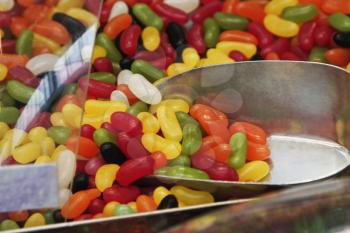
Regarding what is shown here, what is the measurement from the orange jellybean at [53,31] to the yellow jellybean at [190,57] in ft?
0.66

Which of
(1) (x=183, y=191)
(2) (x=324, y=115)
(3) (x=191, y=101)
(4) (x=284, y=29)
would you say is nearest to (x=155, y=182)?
(1) (x=183, y=191)

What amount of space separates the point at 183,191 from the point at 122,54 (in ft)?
1.25

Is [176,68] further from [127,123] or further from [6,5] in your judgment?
[6,5]

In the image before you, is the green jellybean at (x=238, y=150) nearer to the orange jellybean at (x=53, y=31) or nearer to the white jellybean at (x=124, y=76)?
the white jellybean at (x=124, y=76)

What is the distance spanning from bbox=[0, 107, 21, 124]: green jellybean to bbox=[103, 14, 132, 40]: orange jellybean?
29cm

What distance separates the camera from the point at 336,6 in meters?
1.20

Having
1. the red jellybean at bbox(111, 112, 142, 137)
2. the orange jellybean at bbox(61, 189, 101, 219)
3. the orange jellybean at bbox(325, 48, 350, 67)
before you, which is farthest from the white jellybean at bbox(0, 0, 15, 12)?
the orange jellybean at bbox(325, 48, 350, 67)

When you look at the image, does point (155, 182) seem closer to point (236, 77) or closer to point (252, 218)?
point (236, 77)

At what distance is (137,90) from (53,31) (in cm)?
22

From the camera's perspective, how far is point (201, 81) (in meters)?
1.09

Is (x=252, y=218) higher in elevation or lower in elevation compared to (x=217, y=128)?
higher

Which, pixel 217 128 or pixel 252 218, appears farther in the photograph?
pixel 217 128

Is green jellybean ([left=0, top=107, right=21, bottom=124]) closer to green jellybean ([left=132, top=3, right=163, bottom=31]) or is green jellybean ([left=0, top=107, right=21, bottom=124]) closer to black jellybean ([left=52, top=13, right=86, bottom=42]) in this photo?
black jellybean ([left=52, top=13, right=86, bottom=42])

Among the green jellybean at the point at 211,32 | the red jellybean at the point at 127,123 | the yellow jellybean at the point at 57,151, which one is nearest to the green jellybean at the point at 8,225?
the yellow jellybean at the point at 57,151
